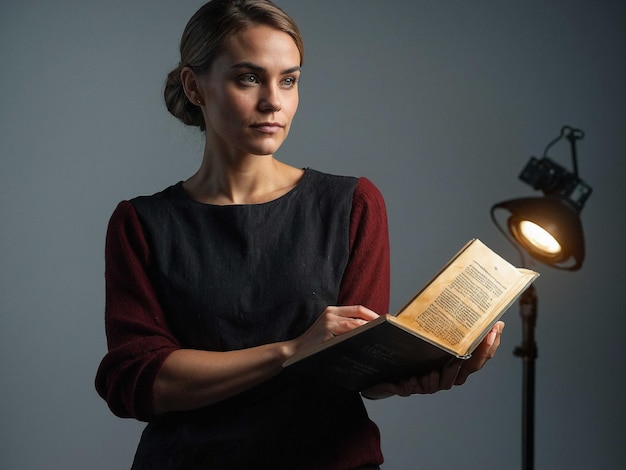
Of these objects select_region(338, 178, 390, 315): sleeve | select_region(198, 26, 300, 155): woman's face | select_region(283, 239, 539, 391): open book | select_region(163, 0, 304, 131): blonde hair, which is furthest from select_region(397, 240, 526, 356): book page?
select_region(163, 0, 304, 131): blonde hair

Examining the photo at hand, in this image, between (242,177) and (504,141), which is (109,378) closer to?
(242,177)

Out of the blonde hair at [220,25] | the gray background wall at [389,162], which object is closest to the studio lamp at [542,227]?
the gray background wall at [389,162]

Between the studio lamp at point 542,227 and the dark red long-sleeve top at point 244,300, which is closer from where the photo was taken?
the dark red long-sleeve top at point 244,300

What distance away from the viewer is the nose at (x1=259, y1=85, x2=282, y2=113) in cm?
145

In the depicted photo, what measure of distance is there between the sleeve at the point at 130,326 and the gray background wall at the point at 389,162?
1.41 meters

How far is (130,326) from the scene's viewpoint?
4.91 feet

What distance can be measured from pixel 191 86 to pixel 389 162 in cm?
146

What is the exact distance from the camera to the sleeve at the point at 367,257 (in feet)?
4.90

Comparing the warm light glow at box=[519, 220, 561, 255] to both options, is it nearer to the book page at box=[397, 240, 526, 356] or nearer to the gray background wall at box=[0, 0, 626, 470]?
the gray background wall at box=[0, 0, 626, 470]

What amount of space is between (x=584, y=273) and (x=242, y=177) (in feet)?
5.61

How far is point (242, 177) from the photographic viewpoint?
5.21 feet

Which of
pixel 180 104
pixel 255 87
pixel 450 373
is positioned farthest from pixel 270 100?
pixel 450 373

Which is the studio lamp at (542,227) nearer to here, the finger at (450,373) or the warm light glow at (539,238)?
the warm light glow at (539,238)

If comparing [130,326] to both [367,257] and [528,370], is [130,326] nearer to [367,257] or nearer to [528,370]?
[367,257]
